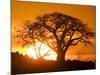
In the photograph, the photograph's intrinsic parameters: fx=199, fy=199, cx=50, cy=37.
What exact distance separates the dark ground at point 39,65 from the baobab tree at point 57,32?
0.10m

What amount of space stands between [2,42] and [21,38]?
223 millimetres

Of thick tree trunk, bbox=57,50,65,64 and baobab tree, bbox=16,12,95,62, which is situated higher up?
baobab tree, bbox=16,12,95,62

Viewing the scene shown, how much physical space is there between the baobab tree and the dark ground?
0.32 feet

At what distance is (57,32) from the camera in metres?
2.44

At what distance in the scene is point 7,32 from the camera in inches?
87.7

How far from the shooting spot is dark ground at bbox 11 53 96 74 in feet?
7.45

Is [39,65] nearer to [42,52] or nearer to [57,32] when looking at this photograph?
[42,52]

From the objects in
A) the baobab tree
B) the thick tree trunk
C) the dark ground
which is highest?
the baobab tree

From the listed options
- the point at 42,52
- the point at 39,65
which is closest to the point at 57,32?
the point at 42,52

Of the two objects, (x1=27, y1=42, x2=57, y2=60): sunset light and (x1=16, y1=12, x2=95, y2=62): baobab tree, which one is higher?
(x1=16, y1=12, x2=95, y2=62): baobab tree

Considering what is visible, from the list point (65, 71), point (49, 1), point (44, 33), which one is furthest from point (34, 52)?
point (49, 1)

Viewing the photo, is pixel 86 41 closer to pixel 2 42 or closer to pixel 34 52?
pixel 34 52

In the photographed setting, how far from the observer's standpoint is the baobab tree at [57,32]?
2348 millimetres

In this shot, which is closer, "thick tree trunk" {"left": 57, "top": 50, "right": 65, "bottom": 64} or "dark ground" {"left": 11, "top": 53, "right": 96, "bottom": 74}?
"dark ground" {"left": 11, "top": 53, "right": 96, "bottom": 74}
